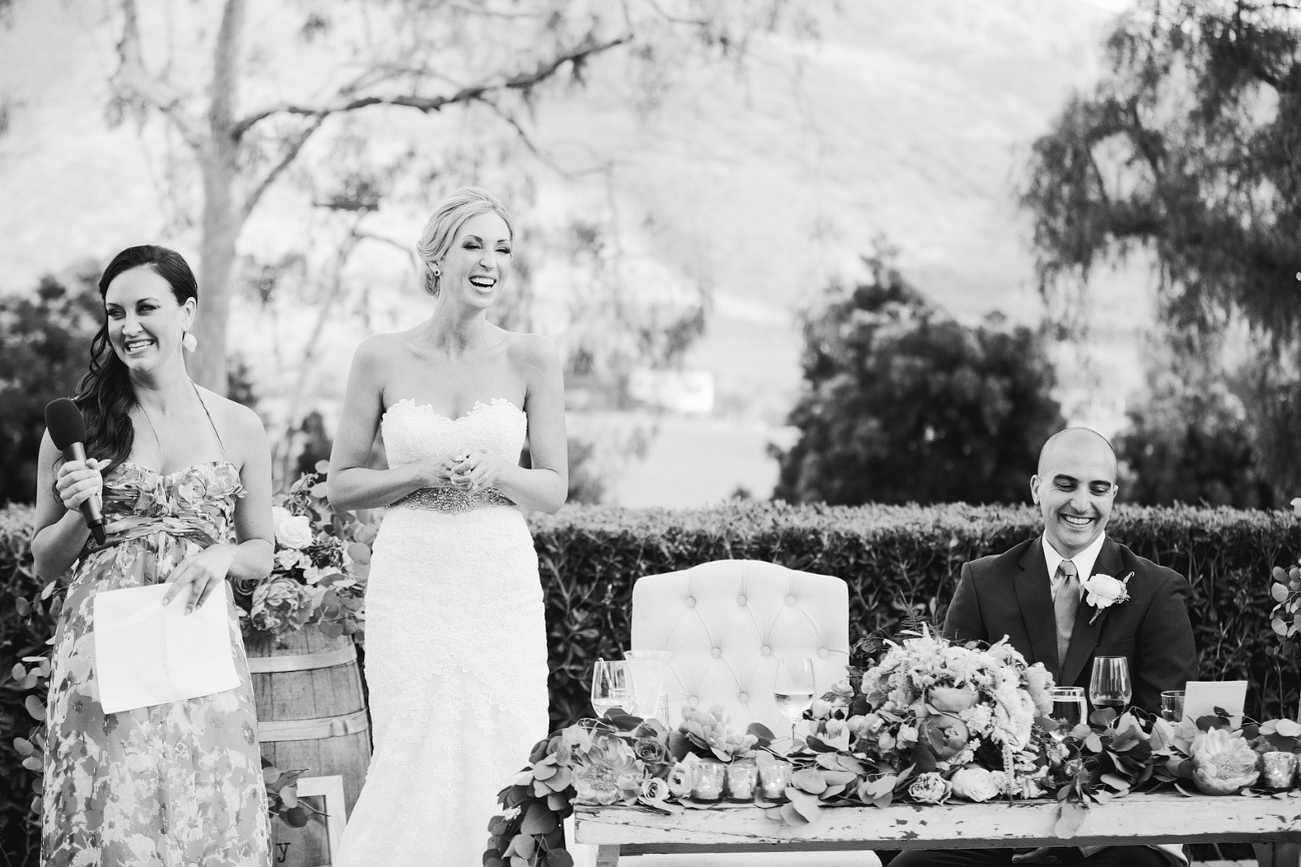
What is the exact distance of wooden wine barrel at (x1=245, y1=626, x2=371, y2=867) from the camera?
390cm

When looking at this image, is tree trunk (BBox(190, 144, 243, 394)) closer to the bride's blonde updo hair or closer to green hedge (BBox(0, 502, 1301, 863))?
green hedge (BBox(0, 502, 1301, 863))

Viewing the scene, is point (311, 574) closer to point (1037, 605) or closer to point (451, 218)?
point (451, 218)

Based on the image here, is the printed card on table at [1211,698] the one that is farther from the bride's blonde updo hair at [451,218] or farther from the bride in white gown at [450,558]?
the bride's blonde updo hair at [451,218]

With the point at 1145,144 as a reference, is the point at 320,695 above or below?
below

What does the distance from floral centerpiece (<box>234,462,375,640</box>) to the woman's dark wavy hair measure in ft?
2.99

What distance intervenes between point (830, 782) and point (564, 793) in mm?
512

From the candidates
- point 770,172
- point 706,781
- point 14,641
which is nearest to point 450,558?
point 706,781

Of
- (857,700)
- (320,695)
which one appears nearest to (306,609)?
(320,695)

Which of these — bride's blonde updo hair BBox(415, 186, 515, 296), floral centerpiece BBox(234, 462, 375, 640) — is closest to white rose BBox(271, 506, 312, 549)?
floral centerpiece BBox(234, 462, 375, 640)

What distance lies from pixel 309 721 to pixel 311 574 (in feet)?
1.44

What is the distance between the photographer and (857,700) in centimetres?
264

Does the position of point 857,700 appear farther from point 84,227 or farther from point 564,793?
point 84,227

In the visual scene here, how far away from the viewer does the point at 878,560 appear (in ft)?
17.1

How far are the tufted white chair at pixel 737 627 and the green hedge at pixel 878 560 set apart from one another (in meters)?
1.18
